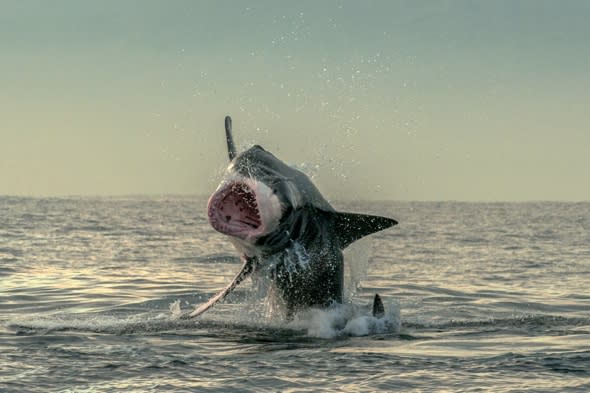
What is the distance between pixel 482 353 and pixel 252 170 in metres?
3.73

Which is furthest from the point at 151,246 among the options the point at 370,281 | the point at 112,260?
the point at 370,281

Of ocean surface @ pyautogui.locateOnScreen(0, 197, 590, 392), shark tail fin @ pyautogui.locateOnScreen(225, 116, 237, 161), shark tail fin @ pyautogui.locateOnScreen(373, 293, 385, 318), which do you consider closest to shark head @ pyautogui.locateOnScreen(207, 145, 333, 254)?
ocean surface @ pyautogui.locateOnScreen(0, 197, 590, 392)

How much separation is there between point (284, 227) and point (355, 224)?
4.75ft

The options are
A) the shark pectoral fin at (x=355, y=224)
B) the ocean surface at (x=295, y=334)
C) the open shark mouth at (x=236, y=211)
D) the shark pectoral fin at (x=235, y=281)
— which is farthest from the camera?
the shark pectoral fin at (x=355, y=224)

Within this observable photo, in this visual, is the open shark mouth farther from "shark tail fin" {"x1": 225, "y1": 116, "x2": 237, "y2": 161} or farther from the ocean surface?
"shark tail fin" {"x1": 225, "y1": 116, "x2": 237, "y2": 161}

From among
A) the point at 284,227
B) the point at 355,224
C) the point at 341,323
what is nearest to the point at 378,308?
the point at 341,323

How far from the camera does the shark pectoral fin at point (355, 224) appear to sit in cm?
1405

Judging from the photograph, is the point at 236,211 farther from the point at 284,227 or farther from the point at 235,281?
the point at 235,281

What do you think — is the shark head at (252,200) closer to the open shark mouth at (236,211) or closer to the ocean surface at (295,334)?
the open shark mouth at (236,211)

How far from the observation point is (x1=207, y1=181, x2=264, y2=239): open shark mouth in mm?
12406

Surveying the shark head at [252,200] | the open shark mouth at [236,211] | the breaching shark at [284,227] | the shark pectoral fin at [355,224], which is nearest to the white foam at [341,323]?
the breaching shark at [284,227]

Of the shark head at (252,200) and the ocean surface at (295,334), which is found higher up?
the shark head at (252,200)

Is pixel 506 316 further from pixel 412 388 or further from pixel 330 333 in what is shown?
pixel 412 388

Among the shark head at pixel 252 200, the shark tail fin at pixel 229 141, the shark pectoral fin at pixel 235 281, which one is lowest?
the shark pectoral fin at pixel 235 281
